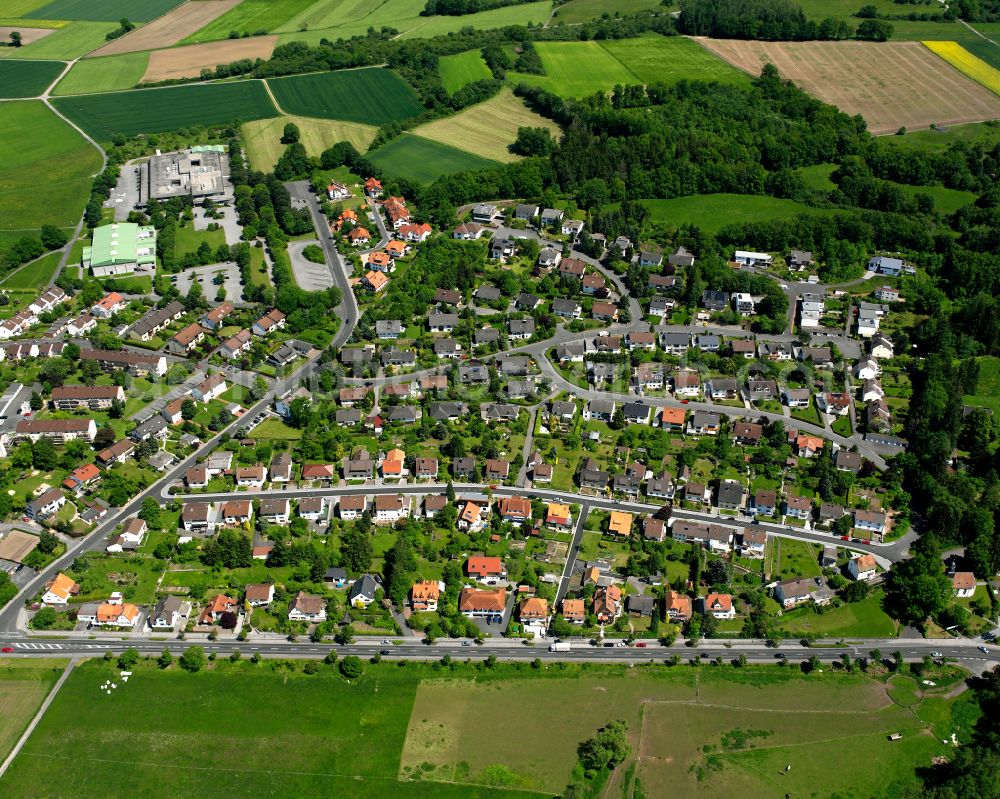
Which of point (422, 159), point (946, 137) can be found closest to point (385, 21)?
point (422, 159)

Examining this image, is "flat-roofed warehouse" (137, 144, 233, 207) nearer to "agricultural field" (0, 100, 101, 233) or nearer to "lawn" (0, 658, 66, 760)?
"agricultural field" (0, 100, 101, 233)

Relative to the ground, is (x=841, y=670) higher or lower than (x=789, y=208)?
lower

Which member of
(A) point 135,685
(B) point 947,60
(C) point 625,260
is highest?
(B) point 947,60

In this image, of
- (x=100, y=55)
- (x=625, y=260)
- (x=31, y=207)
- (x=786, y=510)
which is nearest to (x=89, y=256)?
(x=31, y=207)

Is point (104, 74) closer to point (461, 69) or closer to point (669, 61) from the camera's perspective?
point (461, 69)

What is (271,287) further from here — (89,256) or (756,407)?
(756,407)
